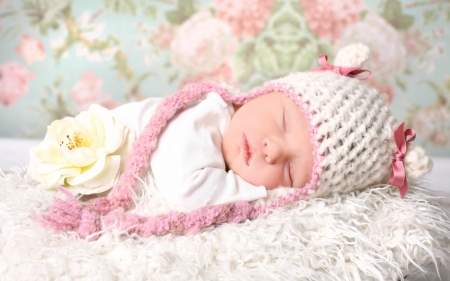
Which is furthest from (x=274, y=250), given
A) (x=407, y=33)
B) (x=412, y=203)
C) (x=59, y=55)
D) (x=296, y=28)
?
(x=59, y=55)

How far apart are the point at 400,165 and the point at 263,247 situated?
466 mm

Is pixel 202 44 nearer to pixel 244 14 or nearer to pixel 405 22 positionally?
pixel 244 14

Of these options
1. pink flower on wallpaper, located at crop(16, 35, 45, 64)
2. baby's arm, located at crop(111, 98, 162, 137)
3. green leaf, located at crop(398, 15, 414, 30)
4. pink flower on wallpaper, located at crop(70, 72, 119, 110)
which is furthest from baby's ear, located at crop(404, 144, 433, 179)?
pink flower on wallpaper, located at crop(16, 35, 45, 64)

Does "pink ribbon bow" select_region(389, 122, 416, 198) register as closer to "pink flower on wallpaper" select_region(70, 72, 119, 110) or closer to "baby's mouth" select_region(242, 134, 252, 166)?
"baby's mouth" select_region(242, 134, 252, 166)

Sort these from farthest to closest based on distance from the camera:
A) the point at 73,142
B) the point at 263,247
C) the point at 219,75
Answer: the point at 219,75 → the point at 73,142 → the point at 263,247

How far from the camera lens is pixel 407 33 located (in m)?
2.06

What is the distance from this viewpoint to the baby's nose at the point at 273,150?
1062mm

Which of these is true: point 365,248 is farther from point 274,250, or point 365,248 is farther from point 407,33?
point 407,33

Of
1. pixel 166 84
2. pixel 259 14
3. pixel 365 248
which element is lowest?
pixel 365 248

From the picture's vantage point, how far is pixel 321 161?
3.44 feet

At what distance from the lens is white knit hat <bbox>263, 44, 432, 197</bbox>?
1058mm

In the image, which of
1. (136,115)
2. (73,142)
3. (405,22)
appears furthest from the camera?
(405,22)

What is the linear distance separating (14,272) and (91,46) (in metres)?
1.59

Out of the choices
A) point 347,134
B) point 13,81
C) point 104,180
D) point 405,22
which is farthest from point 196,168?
point 13,81
